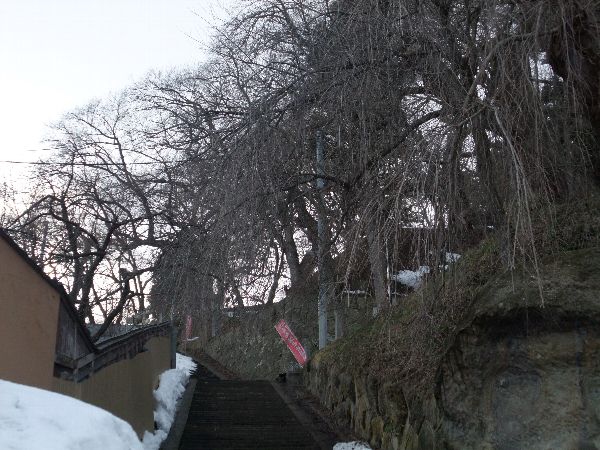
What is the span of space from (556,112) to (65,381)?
5.72 metres

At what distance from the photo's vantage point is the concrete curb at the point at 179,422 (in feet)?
32.7

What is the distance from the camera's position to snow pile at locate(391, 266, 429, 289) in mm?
7301

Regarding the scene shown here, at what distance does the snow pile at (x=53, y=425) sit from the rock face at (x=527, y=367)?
3.76 metres

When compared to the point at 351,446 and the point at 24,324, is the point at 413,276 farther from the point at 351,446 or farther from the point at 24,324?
the point at 24,324

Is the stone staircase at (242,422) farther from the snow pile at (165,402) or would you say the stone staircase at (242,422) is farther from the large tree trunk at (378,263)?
the large tree trunk at (378,263)

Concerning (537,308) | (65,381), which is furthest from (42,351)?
(537,308)

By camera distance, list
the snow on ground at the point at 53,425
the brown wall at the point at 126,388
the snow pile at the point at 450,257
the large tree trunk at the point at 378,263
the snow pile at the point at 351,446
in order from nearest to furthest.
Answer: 1. the snow on ground at the point at 53,425
2. the brown wall at the point at 126,388
3. the large tree trunk at the point at 378,263
4. the snow pile at the point at 450,257
5. the snow pile at the point at 351,446

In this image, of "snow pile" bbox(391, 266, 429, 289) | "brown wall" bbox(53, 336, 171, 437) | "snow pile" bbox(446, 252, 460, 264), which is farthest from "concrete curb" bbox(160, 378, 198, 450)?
"snow pile" bbox(446, 252, 460, 264)

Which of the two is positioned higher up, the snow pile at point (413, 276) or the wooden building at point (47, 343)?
the snow pile at point (413, 276)

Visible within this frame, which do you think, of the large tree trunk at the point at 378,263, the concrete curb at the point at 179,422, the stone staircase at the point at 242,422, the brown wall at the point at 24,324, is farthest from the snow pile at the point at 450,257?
the concrete curb at the point at 179,422

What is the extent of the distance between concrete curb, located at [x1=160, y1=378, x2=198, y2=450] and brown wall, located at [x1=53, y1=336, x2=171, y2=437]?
1.25 feet

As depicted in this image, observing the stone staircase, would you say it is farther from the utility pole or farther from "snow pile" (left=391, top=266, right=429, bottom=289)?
"snow pile" (left=391, top=266, right=429, bottom=289)

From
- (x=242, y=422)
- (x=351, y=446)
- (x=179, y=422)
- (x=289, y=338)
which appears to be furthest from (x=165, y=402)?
(x=289, y=338)

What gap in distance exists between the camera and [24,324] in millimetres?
5191
